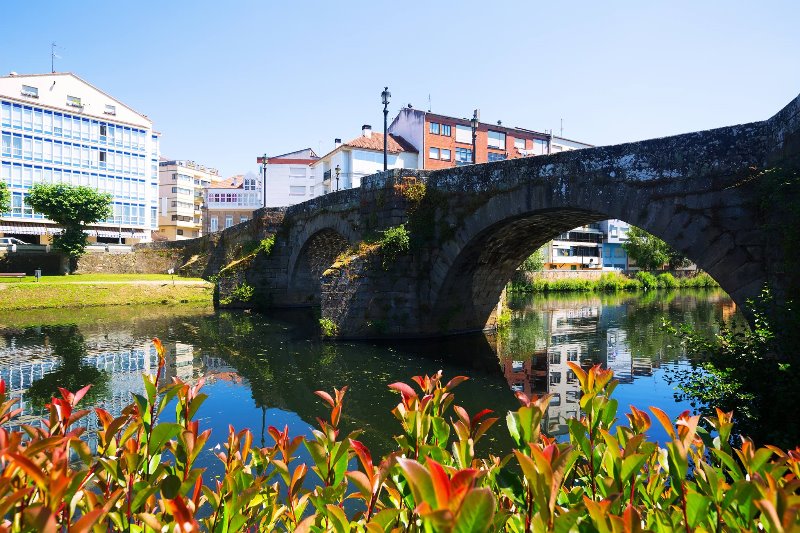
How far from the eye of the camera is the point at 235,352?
1556cm

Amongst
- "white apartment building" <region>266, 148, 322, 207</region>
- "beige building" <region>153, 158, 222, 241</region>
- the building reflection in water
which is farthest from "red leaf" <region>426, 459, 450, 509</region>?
"beige building" <region>153, 158, 222, 241</region>

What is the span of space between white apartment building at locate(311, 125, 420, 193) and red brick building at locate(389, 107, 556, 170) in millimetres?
997

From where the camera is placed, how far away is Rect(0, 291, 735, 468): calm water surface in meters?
9.77

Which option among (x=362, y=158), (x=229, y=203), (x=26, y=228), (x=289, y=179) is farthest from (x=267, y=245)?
(x=229, y=203)

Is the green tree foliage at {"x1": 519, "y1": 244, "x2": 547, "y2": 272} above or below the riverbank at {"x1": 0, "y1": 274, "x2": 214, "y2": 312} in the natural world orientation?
above

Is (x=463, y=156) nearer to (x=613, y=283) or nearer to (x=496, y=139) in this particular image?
(x=496, y=139)

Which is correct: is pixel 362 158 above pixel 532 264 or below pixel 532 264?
above

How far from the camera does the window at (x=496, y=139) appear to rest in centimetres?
5494

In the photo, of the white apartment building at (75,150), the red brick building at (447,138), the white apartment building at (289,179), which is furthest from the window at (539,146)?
the white apartment building at (75,150)

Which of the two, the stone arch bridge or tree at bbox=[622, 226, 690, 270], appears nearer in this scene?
the stone arch bridge

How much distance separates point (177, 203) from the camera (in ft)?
237

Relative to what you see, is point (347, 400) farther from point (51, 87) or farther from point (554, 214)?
point (51, 87)

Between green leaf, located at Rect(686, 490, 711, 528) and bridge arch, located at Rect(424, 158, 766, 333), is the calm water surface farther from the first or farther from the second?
green leaf, located at Rect(686, 490, 711, 528)

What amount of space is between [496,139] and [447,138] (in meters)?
7.42
